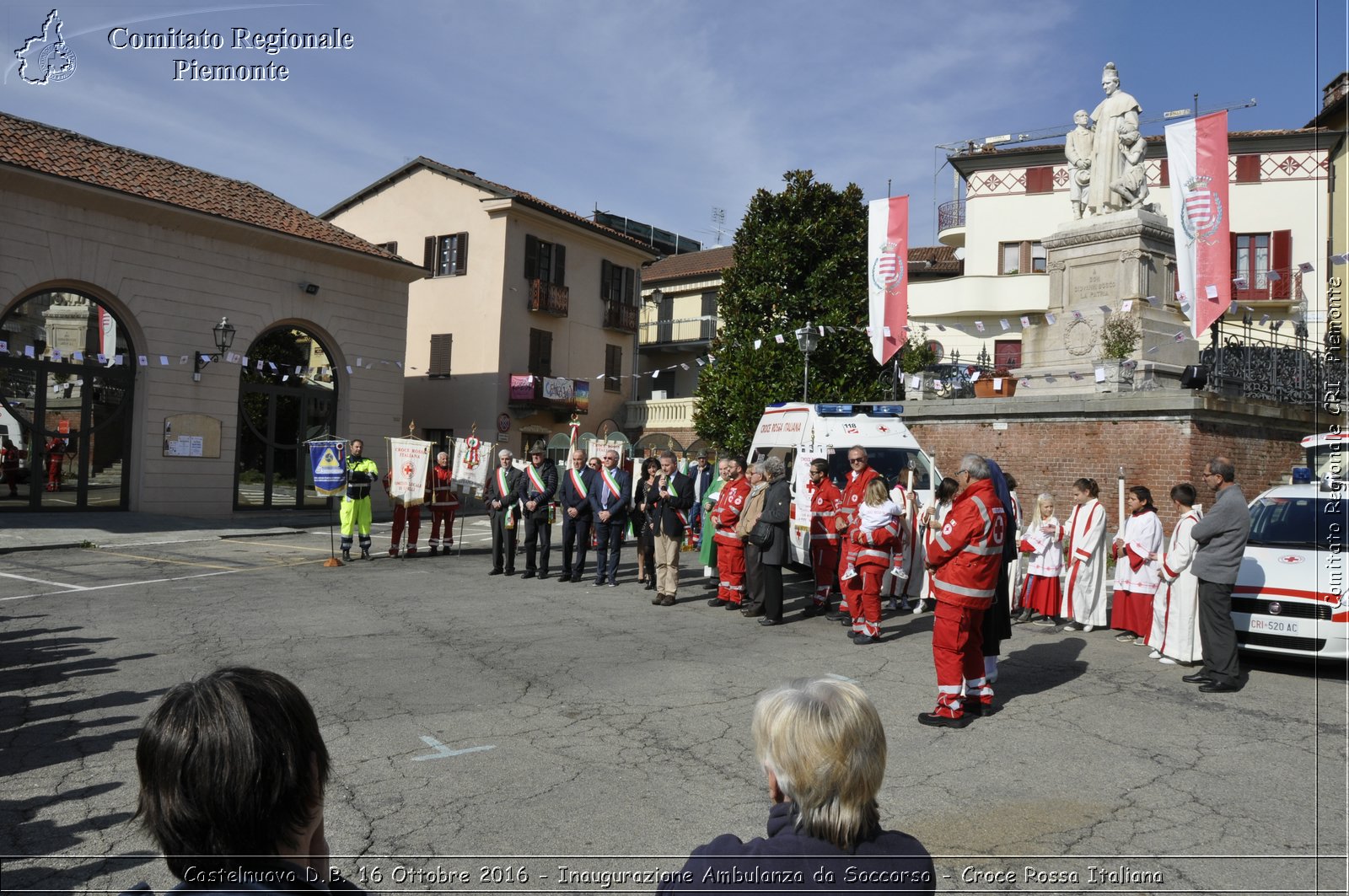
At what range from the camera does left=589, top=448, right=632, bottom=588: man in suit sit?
43.4 feet

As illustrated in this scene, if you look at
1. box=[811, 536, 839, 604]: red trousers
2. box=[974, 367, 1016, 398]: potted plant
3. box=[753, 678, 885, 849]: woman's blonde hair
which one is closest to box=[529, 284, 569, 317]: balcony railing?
box=[974, 367, 1016, 398]: potted plant

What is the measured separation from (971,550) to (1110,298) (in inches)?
542

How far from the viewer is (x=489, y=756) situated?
216 inches

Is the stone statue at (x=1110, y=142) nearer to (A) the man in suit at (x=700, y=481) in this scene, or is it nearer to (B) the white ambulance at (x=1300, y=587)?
(A) the man in suit at (x=700, y=481)

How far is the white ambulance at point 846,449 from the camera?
1280cm

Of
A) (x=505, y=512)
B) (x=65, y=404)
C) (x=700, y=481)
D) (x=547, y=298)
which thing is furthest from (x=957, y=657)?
(x=547, y=298)

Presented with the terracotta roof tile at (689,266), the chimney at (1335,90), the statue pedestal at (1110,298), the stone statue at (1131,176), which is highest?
the chimney at (1335,90)

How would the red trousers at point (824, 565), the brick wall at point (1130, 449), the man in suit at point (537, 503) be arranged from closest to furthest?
the red trousers at point (824, 565) → the man in suit at point (537, 503) → the brick wall at point (1130, 449)

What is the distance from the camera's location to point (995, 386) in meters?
19.7

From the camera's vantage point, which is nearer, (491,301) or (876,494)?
(876,494)

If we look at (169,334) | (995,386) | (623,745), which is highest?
(169,334)

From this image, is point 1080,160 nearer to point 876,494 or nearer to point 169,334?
point 876,494

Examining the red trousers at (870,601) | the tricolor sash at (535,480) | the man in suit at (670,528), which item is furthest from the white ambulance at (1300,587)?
the tricolor sash at (535,480)

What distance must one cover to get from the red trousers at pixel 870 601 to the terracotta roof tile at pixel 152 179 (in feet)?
58.5
